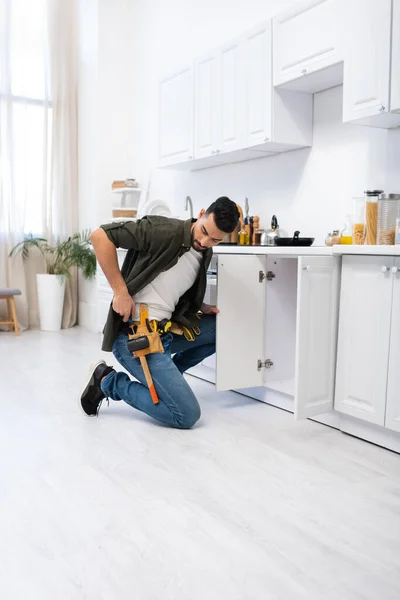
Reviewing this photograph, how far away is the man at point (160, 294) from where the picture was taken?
2.56 m

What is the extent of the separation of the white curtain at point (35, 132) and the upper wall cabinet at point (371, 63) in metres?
4.00

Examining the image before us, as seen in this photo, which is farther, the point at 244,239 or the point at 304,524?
the point at 244,239

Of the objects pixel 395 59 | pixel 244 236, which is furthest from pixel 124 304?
pixel 395 59

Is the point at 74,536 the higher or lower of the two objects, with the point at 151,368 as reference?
lower

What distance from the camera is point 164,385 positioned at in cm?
265

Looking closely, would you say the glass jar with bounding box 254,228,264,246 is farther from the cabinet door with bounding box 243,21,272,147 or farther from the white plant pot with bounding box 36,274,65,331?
the white plant pot with bounding box 36,274,65,331

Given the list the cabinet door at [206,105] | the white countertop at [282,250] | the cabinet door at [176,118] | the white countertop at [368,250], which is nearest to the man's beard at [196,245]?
the white countertop at [282,250]

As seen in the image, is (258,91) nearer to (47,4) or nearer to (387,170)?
(387,170)

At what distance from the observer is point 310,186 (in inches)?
139

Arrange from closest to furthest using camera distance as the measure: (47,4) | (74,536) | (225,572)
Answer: (225,572) < (74,536) < (47,4)

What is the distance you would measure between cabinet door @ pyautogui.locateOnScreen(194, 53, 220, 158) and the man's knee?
1.95m

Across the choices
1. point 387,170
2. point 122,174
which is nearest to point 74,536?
point 387,170

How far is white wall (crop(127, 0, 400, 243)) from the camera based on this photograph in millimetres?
3166

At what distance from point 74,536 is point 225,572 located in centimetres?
47
